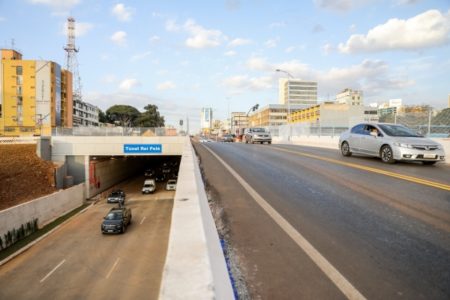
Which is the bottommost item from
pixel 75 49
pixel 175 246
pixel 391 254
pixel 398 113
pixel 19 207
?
pixel 19 207

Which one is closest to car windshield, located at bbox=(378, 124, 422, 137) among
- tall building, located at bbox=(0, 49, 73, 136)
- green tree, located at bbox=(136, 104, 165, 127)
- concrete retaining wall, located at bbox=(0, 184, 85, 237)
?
concrete retaining wall, located at bbox=(0, 184, 85, 237)

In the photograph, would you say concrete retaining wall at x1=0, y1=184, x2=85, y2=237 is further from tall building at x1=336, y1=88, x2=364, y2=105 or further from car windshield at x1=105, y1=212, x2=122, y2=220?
tall building at x1=336, y1=88, x2=364, y2=105

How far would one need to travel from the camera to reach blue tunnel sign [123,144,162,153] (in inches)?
1505

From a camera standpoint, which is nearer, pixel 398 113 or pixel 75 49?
pixel 398 113

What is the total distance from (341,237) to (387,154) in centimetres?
983

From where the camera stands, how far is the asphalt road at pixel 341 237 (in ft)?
9.59

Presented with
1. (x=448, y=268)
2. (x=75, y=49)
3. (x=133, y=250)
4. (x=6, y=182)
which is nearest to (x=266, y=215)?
(x=448, y=268)

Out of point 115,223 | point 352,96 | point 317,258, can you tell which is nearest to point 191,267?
point 317,258

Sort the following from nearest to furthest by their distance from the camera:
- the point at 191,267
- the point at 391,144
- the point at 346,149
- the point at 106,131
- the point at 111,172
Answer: the point at 191,267
the point at 391,144
the point at 346,149
the point at 106,131
the point at 111,172

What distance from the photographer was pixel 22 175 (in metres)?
31.7

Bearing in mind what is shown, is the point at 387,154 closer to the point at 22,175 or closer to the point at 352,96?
the point at 22,175

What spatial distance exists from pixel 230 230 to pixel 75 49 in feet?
378

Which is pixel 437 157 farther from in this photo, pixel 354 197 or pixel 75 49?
pixel 75 49

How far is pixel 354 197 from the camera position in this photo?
6637 mm
